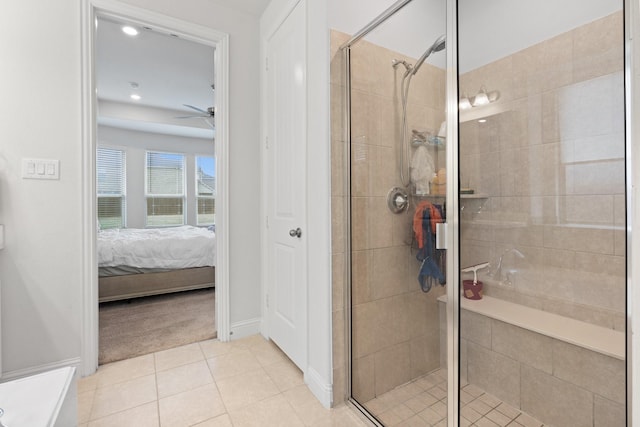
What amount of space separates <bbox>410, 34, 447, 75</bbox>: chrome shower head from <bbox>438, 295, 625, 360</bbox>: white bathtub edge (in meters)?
1.06

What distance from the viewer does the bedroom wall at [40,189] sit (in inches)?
70.5

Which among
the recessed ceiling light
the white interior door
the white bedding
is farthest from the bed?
the recessed ceiling light

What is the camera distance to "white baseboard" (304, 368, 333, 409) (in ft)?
5.37

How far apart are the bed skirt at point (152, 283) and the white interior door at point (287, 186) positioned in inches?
68.6

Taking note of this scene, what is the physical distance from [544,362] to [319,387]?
1.15 meters

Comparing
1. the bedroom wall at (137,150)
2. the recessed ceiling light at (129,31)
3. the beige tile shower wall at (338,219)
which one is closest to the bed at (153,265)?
the recessed ceiling light at (129,31)

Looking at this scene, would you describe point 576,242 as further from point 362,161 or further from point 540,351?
point 362,161

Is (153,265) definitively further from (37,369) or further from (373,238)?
(373,238)

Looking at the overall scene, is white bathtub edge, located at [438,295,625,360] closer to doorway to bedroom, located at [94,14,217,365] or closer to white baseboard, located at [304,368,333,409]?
white baseboard, located at [304,368,333,409]

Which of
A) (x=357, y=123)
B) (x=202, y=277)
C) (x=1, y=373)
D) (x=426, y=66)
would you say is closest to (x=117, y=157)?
(x=202, y=277)

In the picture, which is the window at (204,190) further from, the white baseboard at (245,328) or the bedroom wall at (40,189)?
the bedroom wall at (40,189)

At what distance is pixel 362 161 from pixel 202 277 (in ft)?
9.65

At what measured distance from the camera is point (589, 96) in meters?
1.37

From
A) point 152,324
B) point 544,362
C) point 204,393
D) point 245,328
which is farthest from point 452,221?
point 152,324
